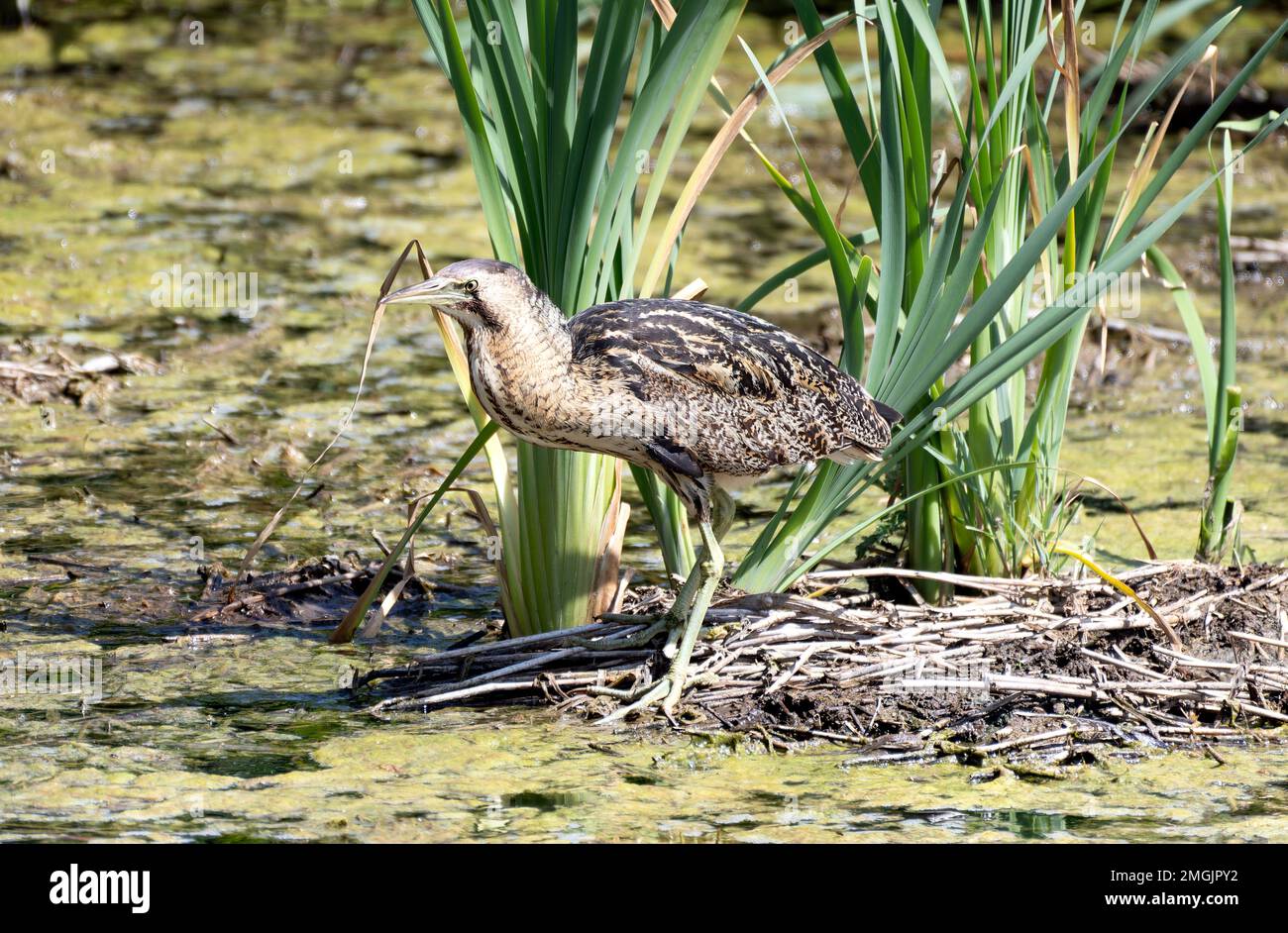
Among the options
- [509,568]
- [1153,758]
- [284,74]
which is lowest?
[1153,758]

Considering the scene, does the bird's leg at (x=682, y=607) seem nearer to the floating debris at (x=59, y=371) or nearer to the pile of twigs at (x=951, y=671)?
the pile of twigs at (x=951, y=671)

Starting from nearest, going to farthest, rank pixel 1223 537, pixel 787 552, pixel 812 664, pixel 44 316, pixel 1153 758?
pixel 1153 758, pixel 812 664, pixel 787 552, pixel 1223 537, pixel 44 316

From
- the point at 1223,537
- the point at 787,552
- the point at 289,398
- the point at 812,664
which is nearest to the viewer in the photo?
the point at 812,664

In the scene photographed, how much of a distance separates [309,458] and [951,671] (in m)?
2.97

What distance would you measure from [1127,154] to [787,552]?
23.5 ft

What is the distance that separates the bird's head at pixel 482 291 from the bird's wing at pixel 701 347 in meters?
0.25

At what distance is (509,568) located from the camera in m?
4.91

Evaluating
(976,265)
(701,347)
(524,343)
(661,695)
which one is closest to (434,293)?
(524,343)

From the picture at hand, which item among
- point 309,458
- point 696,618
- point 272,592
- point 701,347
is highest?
point 701,347

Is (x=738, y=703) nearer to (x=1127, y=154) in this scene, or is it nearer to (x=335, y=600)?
(x=335, y=600)

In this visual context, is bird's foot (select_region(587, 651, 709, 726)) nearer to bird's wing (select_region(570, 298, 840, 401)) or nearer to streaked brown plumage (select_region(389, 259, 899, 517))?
streaked brown plumage (select_region(389, 259, 899, 517))

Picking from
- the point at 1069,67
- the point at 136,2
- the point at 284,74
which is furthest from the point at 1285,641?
the point at 136,2

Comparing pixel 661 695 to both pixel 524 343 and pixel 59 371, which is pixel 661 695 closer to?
pixel 524 343

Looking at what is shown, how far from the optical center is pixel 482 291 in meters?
4.18
